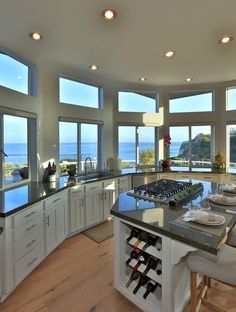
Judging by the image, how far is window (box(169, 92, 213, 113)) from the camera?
5.38 m

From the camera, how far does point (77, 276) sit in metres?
2.45

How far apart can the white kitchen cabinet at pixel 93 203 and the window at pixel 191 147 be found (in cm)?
248

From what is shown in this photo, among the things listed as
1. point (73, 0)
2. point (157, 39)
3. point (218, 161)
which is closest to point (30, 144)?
point (73, 0)

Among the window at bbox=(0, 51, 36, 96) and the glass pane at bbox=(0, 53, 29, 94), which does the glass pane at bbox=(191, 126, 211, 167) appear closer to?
the window at bbox=(0, 51, 36, 96)

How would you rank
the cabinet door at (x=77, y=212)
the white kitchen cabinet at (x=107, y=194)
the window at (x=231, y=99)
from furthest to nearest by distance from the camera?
the window at (x=231, y=99) → the white kitchen cabinet at (x=107, y=194) → the cabinet door at (x=77, y=212)

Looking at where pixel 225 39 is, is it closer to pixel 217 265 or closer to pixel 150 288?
pixel 217 265

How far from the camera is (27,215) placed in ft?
7.68

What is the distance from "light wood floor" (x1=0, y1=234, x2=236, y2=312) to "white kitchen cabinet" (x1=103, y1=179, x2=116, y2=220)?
1.07 m

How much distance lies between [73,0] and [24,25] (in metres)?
0.77

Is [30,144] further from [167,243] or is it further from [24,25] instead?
[167,243]

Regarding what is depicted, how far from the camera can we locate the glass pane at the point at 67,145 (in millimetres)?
4090

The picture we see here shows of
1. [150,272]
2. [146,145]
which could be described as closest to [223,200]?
[150,272]

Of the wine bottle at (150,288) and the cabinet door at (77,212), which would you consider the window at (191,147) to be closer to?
the cabinet door at (77,212)

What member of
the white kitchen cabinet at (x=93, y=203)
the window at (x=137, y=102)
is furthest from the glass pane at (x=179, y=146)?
the white kitchen cabinet at (x=93, y=203)
